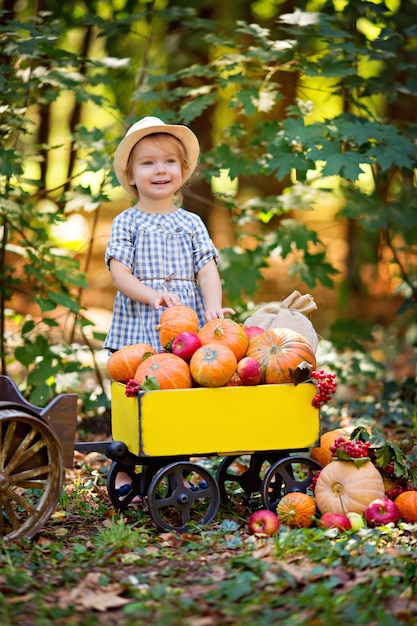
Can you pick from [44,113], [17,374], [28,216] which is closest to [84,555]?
[28,216]

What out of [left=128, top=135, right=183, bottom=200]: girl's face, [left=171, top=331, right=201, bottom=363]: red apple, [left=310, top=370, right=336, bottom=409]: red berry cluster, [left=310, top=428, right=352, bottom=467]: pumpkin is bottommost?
[left=310, top=428, right=352, bottom=467]: pumpkin

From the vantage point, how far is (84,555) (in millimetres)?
3170

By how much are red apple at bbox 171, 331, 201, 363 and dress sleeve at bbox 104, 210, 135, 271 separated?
2.13ft

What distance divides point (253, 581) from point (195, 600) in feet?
0.81

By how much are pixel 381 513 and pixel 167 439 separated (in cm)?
96

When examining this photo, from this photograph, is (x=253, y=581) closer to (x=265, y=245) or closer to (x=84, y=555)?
(x=84, y=555)

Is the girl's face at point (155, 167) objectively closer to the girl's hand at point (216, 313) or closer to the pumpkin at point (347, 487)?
the girl's hand at point (216, 313)

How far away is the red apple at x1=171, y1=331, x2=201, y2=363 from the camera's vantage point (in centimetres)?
356

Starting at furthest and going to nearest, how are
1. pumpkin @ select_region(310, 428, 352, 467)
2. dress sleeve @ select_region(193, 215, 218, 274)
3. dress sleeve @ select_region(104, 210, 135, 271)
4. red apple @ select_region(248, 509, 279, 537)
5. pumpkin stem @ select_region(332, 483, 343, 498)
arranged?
1. dress sleeve @ select_region(193, 215, 218, 274)
2. dress sleeve @ select_region(104, 210, 135, 271)
3. pumpkin @ select_region(310, 428, 352, 467)
4. pumpkin stem @ select_region(332, 483, 343, 498)
5. red apple @ select_region(248, 509, 279, 537)

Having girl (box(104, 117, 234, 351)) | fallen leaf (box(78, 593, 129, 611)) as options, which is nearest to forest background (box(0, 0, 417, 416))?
girl (box(104, 117, 234, 351))

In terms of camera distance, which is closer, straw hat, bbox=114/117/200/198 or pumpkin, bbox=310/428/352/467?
pumpkin, bbox=310/428/352/467

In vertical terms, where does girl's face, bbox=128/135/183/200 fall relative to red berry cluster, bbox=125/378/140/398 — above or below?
above

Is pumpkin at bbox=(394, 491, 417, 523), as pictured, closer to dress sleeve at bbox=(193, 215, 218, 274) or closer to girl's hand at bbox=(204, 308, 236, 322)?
girl's hand at bbox=(204, 308, 236, 322)

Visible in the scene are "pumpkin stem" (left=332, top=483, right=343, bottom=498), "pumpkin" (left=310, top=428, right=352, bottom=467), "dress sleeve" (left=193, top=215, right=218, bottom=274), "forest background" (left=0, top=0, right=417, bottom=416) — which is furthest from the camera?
"forest background" (left=0, top=0, right=417, bottom=416)
